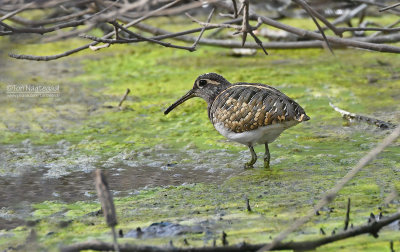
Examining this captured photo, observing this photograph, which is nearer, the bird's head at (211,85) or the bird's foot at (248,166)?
the bird's foot at (248,166)

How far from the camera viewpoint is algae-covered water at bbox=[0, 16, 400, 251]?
14.0 ft

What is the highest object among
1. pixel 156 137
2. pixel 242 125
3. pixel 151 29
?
pixel 151 29

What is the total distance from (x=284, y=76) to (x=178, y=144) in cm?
264

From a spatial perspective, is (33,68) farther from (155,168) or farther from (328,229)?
(328,229)

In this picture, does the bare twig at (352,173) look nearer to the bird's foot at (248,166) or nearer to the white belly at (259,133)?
the white belly at (259,133)

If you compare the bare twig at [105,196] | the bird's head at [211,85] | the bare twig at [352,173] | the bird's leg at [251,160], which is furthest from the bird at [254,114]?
the bare twig at [105,196]

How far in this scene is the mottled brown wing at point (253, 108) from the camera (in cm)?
527

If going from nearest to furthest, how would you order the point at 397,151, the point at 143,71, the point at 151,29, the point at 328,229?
the point at 328,229 → the point at 397,151 → the point at 151,29 → the point at 143,71

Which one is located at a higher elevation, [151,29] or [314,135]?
[151,29]

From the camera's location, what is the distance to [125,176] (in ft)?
18.6

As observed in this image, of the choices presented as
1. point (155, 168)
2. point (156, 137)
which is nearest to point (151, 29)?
point (156, 137)

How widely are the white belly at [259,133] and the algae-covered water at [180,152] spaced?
0.27m

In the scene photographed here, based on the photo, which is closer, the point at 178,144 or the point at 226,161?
the point at 226,161

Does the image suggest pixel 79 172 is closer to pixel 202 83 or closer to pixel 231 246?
pixel 202 83
